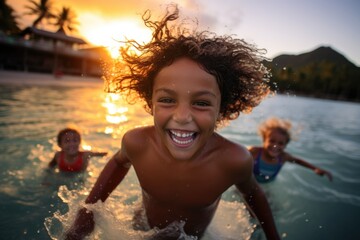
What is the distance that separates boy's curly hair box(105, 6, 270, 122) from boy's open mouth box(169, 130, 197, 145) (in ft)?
1.59

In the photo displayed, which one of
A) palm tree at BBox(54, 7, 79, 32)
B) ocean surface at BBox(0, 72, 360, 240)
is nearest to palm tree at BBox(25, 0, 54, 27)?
palm tree at BBox(54, 7, 79, 32)

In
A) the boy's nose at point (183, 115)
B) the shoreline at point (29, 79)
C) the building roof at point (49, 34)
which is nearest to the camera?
the boy's nose at point (183, 115)

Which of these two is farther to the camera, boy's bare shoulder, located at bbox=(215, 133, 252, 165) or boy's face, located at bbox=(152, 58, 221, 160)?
boy's bare shoulder, located at bbox=(215, 133, 252, 165)

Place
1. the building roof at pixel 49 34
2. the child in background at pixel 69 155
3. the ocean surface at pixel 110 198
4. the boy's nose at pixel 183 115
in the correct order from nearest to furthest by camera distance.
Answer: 1. the boy's nose at pixel 183 115
2. the ocean surface at pixel 110 198
3. the child in background at pixel 69 155
4. the building roof at pixel 49 34

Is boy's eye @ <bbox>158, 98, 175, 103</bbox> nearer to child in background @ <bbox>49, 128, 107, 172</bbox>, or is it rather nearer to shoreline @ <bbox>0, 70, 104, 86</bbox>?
child in background @ <bbox>49, 128, 107, 172</bbox>

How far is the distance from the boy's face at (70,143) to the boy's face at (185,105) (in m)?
3.19

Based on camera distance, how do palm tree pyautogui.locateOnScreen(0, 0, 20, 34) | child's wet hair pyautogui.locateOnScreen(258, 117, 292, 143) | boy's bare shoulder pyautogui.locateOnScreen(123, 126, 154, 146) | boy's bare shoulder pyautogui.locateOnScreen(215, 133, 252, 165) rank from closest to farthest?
boy's bare shoulder pyautogui.locateOnScreen(215, 133, 252, 165)
boy's bare shoulder pyautogui.locateOnScreen(123, 126, 154, 146)
child's wet hair pyautogui.locateOnScreen(258, 117, 292, 143)
palm tree pyautogui.locateOnScreen(0, 0, 20, 34)

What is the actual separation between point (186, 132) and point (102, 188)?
1.17 meters

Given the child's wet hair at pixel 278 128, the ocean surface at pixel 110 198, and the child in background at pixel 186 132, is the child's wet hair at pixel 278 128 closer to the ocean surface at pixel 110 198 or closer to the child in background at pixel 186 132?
the ocean surface at pixel 110 198

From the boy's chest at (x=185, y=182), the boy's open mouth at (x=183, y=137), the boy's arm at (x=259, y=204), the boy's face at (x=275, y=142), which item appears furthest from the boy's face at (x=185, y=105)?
the boy's face at (x=275, y=142)

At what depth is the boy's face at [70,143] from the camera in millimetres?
4750

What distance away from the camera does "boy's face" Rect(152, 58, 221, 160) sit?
195 centimetres

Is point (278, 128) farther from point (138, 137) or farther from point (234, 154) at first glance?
point (138, 137)

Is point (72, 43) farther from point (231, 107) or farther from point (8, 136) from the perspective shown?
point (231, 107)
